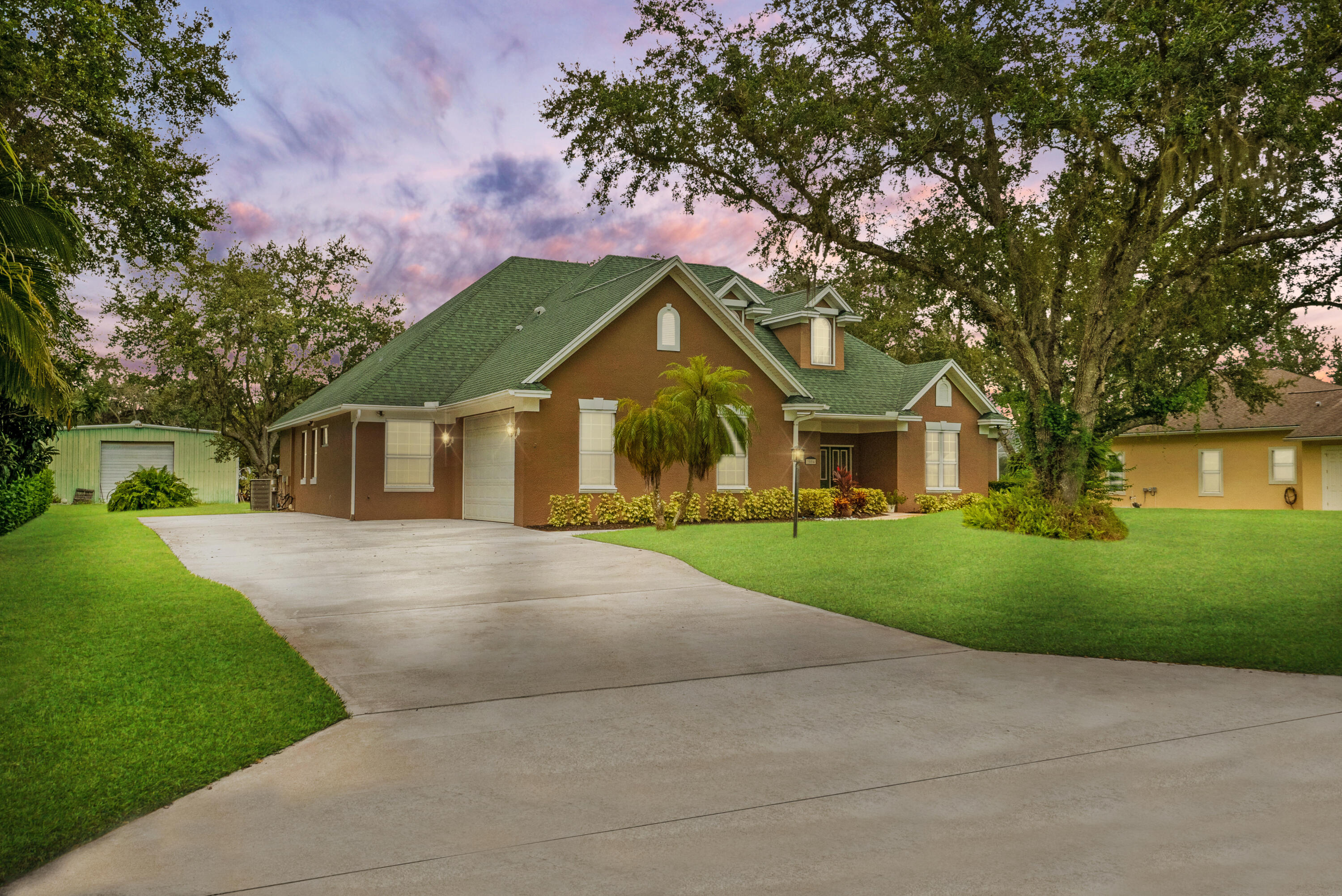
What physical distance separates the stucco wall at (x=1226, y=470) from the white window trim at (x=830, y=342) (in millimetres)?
11143

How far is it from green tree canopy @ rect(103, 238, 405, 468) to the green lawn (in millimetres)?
23322

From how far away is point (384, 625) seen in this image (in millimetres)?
8539

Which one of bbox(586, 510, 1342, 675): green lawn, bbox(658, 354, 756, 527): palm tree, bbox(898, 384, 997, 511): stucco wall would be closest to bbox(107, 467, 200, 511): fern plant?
bbox(586, 510, 1342, 675): green lawn

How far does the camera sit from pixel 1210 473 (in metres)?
31.9

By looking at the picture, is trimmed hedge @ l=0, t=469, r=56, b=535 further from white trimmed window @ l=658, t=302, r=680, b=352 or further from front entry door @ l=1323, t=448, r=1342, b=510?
front entry door @ l=1323, t=448, r=1342, b=510

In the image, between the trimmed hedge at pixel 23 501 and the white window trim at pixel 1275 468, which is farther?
the white window trim at pixel 1275 468

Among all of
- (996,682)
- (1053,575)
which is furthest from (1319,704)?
(1053,575)

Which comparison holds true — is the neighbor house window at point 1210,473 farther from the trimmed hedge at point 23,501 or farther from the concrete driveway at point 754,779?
the trimmed hedge at point 23,501

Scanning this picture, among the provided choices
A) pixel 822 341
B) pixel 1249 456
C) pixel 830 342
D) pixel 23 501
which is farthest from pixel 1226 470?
pixel 23 501

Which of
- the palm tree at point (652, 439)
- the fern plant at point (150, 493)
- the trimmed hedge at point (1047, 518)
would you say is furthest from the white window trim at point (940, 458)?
the fern plant at point (150, 493)

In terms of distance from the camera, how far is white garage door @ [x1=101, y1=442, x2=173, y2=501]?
39.7 m

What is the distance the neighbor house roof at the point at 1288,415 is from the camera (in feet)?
94.8

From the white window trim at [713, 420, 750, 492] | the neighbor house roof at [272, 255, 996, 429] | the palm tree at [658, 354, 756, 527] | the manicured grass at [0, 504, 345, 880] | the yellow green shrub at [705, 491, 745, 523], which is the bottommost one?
the manicured grass at [0, 504, 345, 880]

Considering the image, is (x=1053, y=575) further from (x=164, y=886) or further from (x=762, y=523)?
(x=164, y=886)
